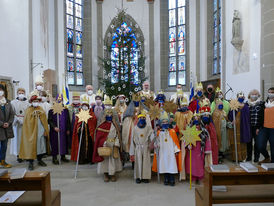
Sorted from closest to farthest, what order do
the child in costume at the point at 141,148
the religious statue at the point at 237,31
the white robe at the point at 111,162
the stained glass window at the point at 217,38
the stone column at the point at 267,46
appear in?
the child in costume at the point at 141,148
the white robe at the point at 111,162
the stone column at the point at 267,46
the religious statue at the point at 237,31
the stained glass window at the point at 217,38

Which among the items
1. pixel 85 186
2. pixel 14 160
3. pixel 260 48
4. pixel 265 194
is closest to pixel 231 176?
pixel 265 194

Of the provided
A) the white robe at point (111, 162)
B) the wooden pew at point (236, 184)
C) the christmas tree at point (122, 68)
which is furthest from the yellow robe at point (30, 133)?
the christmas tree at point (122, 68)

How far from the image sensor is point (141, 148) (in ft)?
16.7

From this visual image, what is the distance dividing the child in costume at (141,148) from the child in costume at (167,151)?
0.20m

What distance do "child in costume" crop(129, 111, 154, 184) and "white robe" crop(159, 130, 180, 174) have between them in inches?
9.9

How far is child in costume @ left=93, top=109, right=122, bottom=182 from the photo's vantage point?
516 cm

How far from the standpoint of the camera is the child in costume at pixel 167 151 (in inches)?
195

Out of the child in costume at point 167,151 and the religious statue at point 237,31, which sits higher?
the religious statue at point 237,31

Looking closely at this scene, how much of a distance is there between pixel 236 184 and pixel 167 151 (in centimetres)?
218

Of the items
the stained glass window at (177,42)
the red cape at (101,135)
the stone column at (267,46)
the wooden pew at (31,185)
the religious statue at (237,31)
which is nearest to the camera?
the wooden pew at (31,185)

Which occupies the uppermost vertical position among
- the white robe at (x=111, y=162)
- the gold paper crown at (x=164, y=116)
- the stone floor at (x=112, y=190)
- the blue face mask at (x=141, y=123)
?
the gold paper crown at (x=164, y=116)

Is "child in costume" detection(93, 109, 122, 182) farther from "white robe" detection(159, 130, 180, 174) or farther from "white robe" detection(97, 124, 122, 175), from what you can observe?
"white robe" detection(159, 130, 180, 174)

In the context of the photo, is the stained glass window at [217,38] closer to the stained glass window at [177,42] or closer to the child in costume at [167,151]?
the stained glass window at [177,42]

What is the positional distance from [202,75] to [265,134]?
33.2 feet
